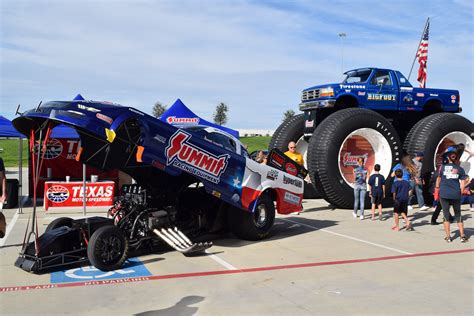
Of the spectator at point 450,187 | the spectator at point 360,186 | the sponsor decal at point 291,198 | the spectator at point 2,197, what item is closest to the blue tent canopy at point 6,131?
the spectator at point 2,197

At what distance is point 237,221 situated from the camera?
826 centimetres

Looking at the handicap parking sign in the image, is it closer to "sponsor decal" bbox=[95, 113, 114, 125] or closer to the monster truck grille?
"sponsor decal" bbox=[95, 113, 114, 125]

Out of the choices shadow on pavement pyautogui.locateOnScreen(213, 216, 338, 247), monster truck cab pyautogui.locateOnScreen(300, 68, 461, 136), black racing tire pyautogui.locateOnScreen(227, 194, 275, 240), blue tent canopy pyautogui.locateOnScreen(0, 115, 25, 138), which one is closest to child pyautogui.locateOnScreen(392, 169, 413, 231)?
shadow on pavement pyautogui.locateOnScreen(213, 216, 338, 247)

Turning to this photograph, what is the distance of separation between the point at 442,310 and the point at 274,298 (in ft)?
5.73

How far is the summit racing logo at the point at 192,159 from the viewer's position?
677 centimetres

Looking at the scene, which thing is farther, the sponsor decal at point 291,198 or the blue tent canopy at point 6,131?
the blue tent canopy at point 6,131

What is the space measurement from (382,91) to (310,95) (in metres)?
2.05

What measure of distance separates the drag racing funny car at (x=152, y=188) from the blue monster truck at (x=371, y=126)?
131 inches

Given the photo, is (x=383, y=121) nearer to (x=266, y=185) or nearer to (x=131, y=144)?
(x=266, y=185)

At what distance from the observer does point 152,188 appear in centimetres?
759

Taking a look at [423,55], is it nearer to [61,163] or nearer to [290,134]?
[290,134]

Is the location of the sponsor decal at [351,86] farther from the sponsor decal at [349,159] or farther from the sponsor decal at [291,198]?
the sponsor decal at [291,198]

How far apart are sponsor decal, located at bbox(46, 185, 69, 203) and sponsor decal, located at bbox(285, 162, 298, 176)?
6.04 meters

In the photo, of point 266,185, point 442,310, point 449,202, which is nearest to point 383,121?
point 449,202
